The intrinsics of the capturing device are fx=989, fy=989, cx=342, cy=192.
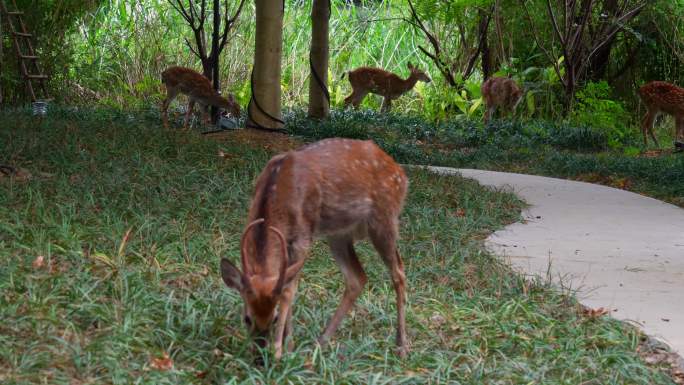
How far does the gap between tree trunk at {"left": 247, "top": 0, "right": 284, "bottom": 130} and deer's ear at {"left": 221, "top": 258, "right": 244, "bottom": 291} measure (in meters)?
8.59

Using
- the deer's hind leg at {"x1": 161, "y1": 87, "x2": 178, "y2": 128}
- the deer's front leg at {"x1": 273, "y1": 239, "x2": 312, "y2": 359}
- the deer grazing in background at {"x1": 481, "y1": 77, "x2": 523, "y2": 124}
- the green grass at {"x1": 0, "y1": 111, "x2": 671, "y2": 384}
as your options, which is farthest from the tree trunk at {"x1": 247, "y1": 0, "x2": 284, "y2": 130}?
the deer's front leg at {"x1": 273, "y1": 239, "x2": 312, "y2": 359}

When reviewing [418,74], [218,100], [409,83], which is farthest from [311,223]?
[418,74]

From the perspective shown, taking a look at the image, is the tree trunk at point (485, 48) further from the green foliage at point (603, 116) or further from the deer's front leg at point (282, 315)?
the deer's front leg at point (282, 315)

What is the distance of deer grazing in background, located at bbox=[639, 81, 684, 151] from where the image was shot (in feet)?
54.6

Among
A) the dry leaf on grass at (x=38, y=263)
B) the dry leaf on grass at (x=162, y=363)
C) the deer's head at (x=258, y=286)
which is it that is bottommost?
the dry leaf on grass at (x=38, y=263)

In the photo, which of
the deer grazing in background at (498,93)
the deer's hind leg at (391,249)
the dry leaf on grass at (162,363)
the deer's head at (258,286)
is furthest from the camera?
the deer grazing in background at (498,93)

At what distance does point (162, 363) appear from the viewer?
14.4 ft

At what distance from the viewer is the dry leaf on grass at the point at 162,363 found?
431 cm

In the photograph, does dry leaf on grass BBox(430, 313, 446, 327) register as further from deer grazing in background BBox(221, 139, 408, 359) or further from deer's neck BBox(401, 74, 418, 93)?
deer's neck BBox(401, 74, 418, 93)

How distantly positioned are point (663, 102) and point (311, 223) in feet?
43.5

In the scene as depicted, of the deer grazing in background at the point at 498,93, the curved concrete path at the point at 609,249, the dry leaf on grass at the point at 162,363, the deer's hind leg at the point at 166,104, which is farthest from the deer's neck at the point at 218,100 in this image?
the dry leaf on grass at the point at 162,363

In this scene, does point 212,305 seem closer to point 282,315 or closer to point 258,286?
point 282,315

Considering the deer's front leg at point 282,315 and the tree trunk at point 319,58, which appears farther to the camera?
the tree trunk at point 319,58

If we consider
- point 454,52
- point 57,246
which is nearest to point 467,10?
point 454,52
